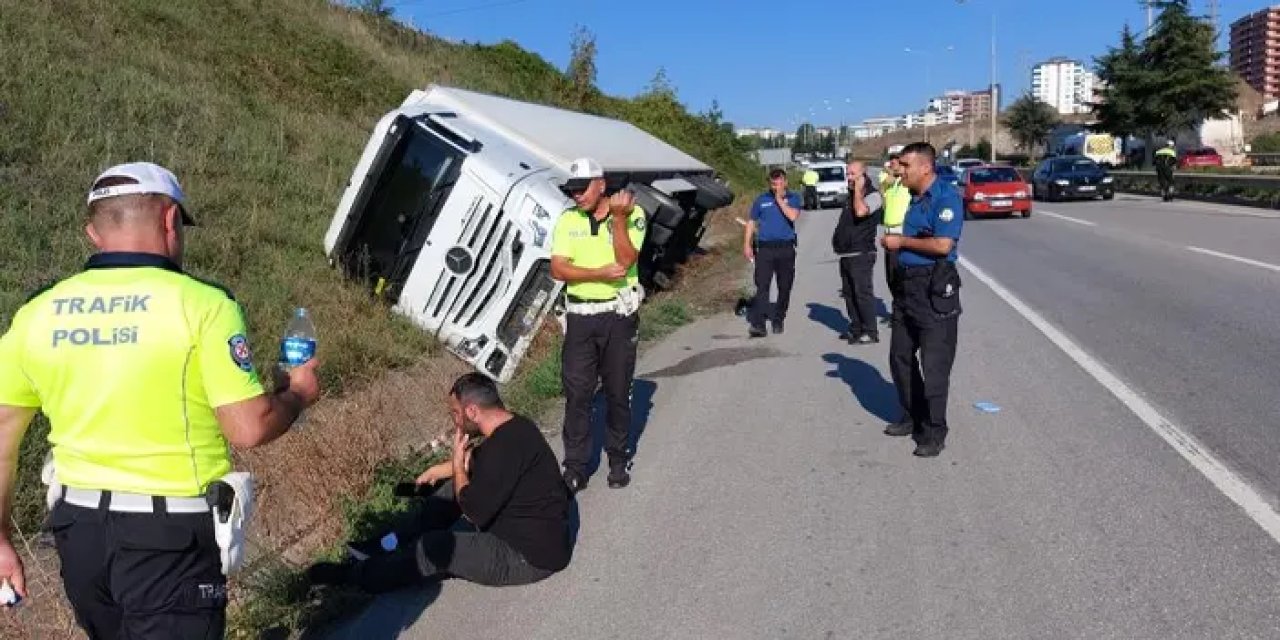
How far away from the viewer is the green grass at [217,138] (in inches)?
341

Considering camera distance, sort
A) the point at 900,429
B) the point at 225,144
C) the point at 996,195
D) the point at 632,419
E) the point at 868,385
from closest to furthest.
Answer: the point at 900,429 < the point at 632,419 < the point at 868,385 < the point at 225,144 < the point at 996,195

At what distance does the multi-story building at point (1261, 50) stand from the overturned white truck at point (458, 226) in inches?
7158

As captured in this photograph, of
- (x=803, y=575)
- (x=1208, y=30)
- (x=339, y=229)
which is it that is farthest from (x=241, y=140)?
(x=1208, y=30)

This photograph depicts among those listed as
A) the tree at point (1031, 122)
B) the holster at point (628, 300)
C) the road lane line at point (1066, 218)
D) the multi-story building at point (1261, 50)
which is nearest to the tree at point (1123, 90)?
the road lane line at point (1066, 218)

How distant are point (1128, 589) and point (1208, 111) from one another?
5672 centimetres

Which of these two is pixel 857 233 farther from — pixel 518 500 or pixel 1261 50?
pixel 1261 50

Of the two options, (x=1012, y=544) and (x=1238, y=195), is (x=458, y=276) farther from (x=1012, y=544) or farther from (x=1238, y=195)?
(x=1238, y=195)

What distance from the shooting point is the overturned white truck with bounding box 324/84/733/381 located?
8.77m

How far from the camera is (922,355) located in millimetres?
6535

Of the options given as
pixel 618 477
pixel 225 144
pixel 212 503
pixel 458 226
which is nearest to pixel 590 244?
pixel 618 477

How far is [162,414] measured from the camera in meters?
2.60

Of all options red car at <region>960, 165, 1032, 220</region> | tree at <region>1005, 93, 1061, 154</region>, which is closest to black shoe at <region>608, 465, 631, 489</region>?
red car at <region>960, 165, 1032, 220</region>

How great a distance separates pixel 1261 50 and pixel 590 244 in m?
197

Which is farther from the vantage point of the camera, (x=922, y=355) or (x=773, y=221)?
(x=773, y=221)
